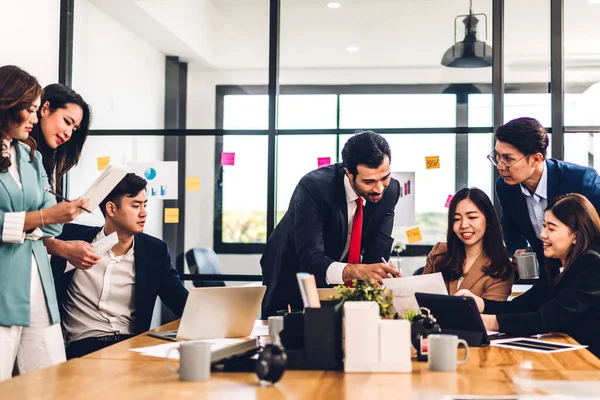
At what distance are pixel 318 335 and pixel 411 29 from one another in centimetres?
282

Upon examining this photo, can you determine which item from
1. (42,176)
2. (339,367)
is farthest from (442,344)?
(42,176)

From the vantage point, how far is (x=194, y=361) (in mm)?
1652

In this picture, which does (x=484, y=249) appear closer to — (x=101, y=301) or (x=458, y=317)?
(x=458, y=317)

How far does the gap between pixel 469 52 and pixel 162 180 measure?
6.50 ft

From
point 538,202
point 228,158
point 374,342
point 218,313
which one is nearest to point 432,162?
point 538,202

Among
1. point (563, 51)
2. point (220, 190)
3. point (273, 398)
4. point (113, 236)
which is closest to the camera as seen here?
point (273, 398)

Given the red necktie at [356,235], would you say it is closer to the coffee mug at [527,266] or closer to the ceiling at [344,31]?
the coffee mug at [527,266]

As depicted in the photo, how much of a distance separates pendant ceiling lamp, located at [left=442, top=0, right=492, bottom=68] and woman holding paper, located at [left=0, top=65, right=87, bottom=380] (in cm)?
253

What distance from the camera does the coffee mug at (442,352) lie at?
1.78 m

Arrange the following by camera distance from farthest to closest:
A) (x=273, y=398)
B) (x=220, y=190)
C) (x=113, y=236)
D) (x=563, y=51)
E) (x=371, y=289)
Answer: (x=220, y=190) → (x=563, y=51) → (x=113, y=236) → (x=371, y=289) → (x=273, y=398)

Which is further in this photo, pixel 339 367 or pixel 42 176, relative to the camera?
pixel 42 176

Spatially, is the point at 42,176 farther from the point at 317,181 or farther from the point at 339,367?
the point at 339,367

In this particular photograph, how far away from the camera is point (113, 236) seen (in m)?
2.57

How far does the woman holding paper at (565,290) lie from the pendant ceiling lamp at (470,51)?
4.77 ft
